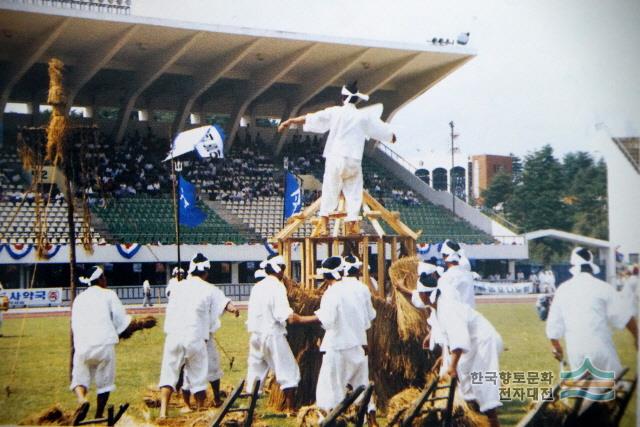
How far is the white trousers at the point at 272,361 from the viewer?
7.57 m

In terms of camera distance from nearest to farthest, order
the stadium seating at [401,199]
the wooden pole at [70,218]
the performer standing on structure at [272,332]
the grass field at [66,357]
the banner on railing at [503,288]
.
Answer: the grass field at [66,357]
the banner on railing at [503,288]
the performer standing on structure at [272,332]
the stadium seating at [401,199]
the wooden pole at [70,218]

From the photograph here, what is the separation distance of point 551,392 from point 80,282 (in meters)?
4.40

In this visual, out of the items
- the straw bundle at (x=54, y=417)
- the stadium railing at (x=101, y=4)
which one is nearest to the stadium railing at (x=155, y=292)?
the straw bundle at (x=54, y=417)

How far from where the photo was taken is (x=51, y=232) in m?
8.55

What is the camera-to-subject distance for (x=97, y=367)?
313 inches

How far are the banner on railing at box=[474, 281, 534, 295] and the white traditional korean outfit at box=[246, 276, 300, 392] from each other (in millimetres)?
1665

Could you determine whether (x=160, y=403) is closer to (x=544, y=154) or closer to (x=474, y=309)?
(x=474, y=309)

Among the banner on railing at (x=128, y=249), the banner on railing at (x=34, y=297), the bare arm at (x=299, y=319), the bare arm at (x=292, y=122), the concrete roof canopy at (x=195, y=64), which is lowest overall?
the bare arm at (x=299, y=319)

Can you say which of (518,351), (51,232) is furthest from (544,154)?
(51,232)

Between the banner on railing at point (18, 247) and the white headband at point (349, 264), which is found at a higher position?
the banner on railing at point (18, 247)

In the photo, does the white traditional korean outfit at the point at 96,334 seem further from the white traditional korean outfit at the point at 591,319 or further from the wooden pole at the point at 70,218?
the white traditional korean outfit at the point at 591,319

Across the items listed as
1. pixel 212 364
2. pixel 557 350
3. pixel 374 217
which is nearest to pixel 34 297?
pixel 212 364

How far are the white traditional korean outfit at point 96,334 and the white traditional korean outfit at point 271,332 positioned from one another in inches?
45.0

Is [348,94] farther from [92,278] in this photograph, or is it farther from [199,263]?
[92,278]
